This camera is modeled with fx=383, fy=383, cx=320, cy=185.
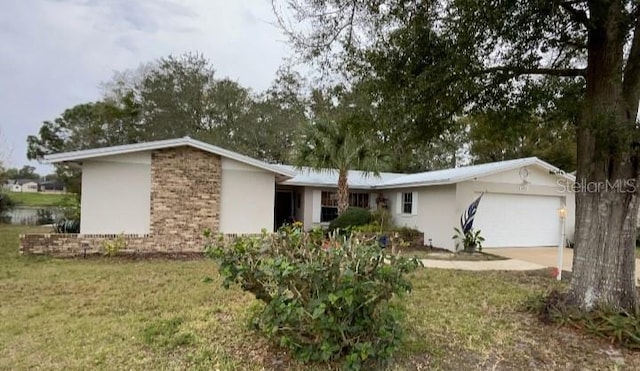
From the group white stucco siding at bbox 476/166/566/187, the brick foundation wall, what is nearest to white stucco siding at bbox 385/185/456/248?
white stucco siding at bbox 476/166/566/187

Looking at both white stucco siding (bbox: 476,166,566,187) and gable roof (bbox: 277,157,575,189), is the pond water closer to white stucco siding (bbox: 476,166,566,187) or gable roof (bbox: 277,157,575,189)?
gable roof (bbox: 277,157,575,189)

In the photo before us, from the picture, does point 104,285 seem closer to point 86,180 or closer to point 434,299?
point 86,180

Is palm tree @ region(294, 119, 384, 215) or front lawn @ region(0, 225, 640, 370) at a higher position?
palm tree @ region(294, 119, 384, 215)

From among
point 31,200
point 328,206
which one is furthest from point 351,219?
point 31,200

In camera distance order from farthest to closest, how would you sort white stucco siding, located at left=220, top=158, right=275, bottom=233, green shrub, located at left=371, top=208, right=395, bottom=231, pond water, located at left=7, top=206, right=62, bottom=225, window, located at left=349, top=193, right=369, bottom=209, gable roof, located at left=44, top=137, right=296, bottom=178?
pond water, located at left=7, top=206, right=62, bottom=225 → window, located at left=349, top=193, right=369, bottom=209 → green shrub, located at left=371, top=208, right=395, bottom=231 → white stucco siding, located at left=220, top=158, right=275, bottom=233 → gable roof, located at left=44, top=137, right=296, bottom=178

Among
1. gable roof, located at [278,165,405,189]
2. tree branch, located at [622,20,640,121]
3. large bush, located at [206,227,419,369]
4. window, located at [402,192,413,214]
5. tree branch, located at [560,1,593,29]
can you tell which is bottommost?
large bush, located at [206,227,419,369]

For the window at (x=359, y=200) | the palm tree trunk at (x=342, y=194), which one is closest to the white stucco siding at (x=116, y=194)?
the palm tree trunk at (x=342, y=194)

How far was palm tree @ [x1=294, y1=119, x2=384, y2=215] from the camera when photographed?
14.5 meters

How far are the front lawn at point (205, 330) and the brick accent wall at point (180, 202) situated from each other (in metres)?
3.60

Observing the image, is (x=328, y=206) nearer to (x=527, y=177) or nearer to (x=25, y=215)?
(x=527, y=177)

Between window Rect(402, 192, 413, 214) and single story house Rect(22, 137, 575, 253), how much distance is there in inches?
2.4

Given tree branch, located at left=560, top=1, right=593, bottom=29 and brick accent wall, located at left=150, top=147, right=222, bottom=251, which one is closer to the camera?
tree branch, located at left=560, top=1, right=593, bottom=29

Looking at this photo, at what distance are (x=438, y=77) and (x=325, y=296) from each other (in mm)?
3152

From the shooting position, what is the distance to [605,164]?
194 inches
